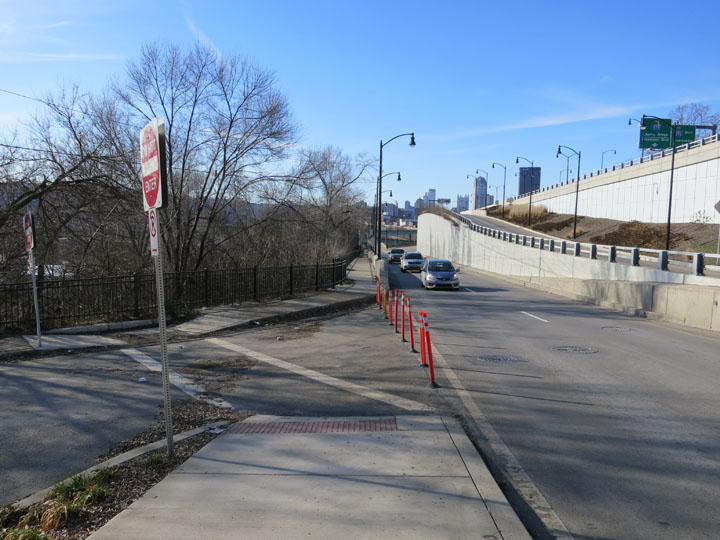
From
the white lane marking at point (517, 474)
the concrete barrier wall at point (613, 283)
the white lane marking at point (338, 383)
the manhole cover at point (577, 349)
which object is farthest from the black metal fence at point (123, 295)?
the concrete barrier wall at point (613, 283)

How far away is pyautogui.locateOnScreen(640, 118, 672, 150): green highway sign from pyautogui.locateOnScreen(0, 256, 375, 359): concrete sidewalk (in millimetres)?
30186

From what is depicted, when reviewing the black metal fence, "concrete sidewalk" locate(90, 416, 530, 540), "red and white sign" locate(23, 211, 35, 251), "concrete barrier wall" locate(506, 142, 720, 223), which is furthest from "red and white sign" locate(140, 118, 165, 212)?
"concrete barrier wall" locate(506, 142, 720, 223)

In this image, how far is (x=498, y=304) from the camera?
19750 millimetres

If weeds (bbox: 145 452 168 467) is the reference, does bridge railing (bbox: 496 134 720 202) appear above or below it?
above

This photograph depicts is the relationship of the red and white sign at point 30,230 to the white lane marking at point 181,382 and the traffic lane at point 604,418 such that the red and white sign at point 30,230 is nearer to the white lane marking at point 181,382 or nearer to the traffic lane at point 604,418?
the white lane marking at point 181,382

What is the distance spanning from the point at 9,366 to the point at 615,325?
1420 centimetres

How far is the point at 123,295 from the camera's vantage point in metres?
13.5

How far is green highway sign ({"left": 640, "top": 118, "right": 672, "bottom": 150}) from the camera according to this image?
39.0 metres

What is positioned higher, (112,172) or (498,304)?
(112,172)

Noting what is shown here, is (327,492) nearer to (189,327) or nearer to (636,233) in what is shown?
(189,327)

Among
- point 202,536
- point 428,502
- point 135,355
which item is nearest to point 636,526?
point 428,502

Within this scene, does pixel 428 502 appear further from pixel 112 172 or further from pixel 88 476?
pixel 112 172

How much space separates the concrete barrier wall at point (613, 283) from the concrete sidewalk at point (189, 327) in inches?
373

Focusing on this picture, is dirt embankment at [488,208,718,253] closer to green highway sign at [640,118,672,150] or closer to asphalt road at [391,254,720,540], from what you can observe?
green highway sign at [640,118,672,150]
